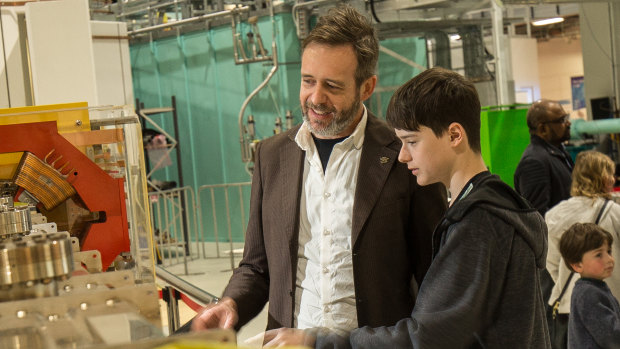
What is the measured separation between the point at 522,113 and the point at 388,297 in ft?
15.3

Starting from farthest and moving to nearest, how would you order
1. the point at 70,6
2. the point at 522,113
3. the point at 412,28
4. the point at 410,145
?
the point at 412,28 < the point at 522,113 < the point at 70,6 < the point at 410,145

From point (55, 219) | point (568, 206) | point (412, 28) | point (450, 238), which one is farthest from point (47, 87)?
point (412, 28)

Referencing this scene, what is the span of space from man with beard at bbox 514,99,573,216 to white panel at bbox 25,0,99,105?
2.90m

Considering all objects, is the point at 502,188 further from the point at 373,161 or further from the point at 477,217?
the point at 373,161

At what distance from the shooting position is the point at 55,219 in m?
2.07

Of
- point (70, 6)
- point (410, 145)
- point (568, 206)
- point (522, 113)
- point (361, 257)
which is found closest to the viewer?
point (410, 145)

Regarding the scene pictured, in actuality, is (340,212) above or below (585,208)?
above

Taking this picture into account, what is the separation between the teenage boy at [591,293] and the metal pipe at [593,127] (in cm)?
482

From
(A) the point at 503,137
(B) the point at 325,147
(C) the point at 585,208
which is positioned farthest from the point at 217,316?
(A) the point at 503,137

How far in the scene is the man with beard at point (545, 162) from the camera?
496 centimetres

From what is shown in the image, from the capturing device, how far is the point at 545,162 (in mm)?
4949

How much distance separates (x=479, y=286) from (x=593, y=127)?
25.8ft

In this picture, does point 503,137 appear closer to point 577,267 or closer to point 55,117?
point 577,267

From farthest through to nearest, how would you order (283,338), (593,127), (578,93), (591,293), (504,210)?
(578,93)
(593,127)
(591,293)
(504,210)
(283,338)
